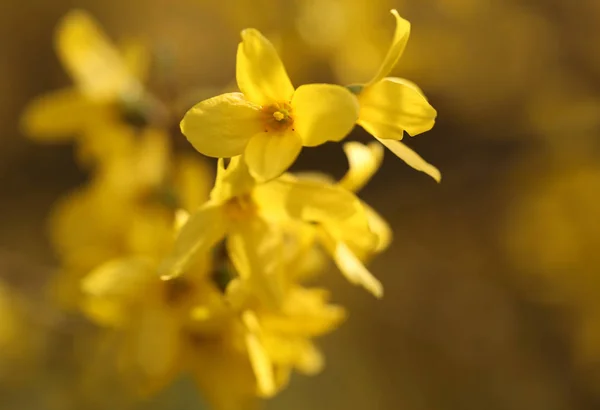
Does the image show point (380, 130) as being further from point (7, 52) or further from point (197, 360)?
point (7, 52)

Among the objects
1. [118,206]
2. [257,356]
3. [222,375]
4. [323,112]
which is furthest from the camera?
[118,206]

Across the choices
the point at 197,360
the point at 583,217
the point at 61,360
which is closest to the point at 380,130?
the point at 197,360

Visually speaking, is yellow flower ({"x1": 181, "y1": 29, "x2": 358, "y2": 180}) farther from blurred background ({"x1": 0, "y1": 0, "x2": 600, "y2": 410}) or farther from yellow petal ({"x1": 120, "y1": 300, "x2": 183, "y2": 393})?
blurred background ({"x1": 0, "y1": 0, "x2": 600, "y2": 410})

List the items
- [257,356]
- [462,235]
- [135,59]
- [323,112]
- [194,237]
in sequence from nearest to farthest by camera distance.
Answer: [323,112] < [194,237] < [257,356] < [135,59] < [462,235]

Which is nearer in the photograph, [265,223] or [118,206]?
[265,223]

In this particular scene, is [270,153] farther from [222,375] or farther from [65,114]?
[65,114]

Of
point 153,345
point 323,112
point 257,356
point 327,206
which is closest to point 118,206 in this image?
point 153,345

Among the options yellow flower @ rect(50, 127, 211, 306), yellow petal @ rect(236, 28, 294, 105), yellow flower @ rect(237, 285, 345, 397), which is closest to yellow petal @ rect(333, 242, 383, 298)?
yellow flower @ rect(237, 285, 345, 397)
